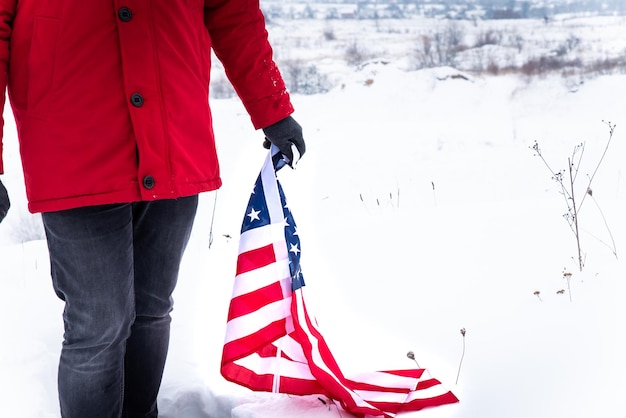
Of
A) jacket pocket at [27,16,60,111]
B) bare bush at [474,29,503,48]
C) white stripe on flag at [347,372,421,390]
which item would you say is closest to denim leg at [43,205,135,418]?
jacket pocket at [27,16,60,111]

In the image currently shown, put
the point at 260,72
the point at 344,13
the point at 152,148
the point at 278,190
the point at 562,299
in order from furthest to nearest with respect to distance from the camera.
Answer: the point at 344,13
the point at 562,299
the point at 278,190
the point at 260,72
the point at 152,148

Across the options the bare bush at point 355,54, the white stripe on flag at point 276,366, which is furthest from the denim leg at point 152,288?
the bare bush at point 355,54

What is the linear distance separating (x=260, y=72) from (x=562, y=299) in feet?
3.98

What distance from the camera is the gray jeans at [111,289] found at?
148 centimetres

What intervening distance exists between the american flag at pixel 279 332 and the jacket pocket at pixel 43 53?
71 cm

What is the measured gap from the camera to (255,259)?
1.90 m

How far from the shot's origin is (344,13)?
18406 millimetres

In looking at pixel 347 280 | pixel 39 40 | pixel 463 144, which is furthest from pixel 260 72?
pixel 463 144

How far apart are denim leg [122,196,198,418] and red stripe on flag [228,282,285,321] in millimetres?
180

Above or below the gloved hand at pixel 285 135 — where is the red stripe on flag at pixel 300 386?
below

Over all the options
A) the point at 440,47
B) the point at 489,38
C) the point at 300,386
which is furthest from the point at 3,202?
the point at 489,38

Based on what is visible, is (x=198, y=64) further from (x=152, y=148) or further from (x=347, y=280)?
(x=347, y=280)

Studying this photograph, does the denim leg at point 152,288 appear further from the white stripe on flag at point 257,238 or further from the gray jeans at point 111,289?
the white stripe on flag at point 257,238

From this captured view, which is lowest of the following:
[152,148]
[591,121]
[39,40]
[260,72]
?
[591,121]
